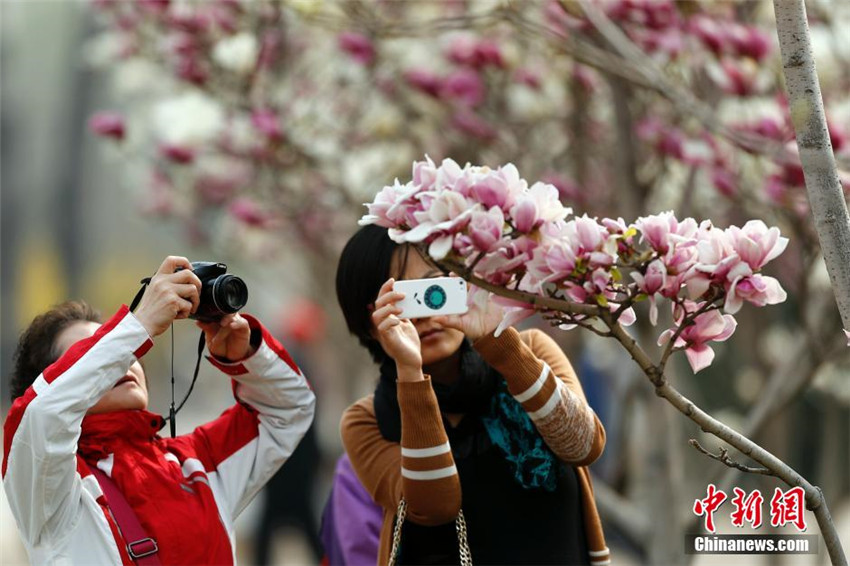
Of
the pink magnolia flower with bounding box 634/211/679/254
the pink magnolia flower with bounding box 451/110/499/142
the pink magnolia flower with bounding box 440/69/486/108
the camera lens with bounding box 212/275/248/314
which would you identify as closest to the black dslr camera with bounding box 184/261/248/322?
the camera lens with bounding box 212/275/248/314

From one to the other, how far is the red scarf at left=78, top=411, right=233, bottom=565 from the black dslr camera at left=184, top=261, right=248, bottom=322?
287 mm

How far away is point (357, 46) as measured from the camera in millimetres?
5805

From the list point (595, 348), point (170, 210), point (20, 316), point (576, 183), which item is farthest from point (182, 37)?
point (20, 316)

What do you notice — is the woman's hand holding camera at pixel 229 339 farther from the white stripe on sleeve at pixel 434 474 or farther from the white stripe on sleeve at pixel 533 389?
the white stripe on sleeve at pixel 533 389

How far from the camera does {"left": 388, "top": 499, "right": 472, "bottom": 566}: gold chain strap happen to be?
9.26 feet

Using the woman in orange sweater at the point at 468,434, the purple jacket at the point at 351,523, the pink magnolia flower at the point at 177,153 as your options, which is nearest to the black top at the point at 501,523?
the woman in orange sweater at the point at 468,434

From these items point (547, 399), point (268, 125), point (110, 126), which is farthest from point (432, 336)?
point (110, 126)

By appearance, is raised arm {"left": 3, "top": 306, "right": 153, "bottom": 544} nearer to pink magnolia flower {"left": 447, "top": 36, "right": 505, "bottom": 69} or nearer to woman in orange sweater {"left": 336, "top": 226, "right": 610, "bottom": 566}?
woman in orange sweater {"left": 336, "top": 226, "right": 610, "bottom": 566}

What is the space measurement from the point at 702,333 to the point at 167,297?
1.07m

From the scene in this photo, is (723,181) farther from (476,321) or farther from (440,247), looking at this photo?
(440,247)

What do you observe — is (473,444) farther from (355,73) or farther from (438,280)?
(355,73)

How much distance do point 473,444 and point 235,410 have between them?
1.94 ft

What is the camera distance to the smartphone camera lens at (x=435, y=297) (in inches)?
97.2

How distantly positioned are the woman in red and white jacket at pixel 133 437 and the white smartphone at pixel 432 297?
0.45 m
